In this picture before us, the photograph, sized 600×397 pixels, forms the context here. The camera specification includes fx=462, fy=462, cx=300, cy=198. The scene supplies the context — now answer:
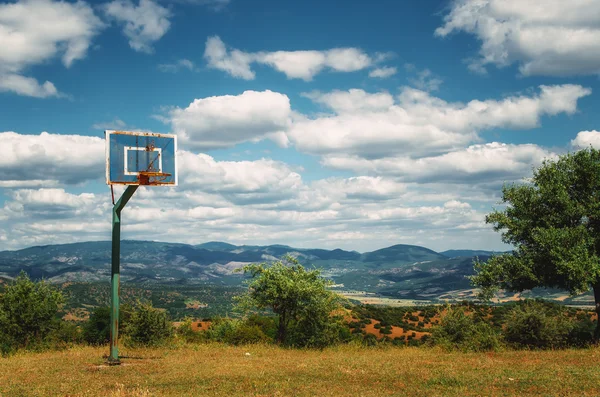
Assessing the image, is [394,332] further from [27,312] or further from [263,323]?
[27,312]

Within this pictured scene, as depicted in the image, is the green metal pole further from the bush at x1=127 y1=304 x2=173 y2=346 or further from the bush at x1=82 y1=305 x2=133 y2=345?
the bush at x1=82 y1=305 x2=133 y2=345

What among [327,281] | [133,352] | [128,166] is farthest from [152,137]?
[327,281]

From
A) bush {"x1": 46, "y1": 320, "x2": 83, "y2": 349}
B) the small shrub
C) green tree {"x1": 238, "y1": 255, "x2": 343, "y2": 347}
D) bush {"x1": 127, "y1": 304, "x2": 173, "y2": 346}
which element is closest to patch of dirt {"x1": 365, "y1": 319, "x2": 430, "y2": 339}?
the small shrub

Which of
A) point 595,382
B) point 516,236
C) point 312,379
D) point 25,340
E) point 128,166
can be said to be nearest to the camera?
point 595,382

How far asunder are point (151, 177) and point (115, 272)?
5349mm

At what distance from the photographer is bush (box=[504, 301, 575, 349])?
28.5 metres

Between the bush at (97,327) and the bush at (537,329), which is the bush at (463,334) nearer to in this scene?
the bush at (537,329)

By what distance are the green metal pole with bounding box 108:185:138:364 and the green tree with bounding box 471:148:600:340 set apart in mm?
22199

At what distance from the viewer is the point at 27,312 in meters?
36.2

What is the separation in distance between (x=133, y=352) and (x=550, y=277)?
2636 cm

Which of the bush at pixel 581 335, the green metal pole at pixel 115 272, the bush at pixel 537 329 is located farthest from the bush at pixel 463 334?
Result: the green metal pole at pixel 115 272

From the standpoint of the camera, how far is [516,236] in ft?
101

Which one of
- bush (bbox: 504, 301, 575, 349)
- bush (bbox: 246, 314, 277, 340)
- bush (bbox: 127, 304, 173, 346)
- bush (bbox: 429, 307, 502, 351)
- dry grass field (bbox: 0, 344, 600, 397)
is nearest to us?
dry grass field (bbox: 0, 344, 600, 397)

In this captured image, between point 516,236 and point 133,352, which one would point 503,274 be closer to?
point 516,236
